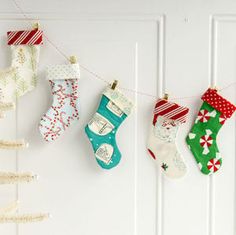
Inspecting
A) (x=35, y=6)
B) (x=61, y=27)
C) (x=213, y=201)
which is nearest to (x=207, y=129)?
(x=213, y=201)

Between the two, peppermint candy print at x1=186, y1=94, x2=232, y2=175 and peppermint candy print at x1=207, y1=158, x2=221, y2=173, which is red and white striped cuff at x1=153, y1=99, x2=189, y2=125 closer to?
peppermint candy print at x1=186, y1=94, x2=232, y2=175

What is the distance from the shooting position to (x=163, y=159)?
1.61 metres

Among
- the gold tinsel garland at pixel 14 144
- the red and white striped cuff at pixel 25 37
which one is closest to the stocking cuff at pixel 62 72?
the red and white striped cuff at pixel 25 37

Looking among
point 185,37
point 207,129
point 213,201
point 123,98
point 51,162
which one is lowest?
point 213,201

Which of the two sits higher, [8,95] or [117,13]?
[117,13]

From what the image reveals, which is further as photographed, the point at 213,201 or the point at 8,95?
the point at 213,201

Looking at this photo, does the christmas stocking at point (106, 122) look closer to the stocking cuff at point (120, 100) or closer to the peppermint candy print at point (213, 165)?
the stocking cuff at point (120, 100)

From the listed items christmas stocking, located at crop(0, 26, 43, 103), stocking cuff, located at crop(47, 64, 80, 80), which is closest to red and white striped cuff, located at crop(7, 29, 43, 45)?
christmas stocking, located at crop(0, 26, 43, 103)

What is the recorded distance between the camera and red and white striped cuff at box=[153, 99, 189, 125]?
1562 mm

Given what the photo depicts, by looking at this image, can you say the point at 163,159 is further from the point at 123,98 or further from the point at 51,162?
the point at 51,162

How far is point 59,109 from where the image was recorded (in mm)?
1555

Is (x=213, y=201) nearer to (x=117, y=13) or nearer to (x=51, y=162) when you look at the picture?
(x=51, y=162)

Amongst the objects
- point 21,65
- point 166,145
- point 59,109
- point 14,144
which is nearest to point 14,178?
point 14,144

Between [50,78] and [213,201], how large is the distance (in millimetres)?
772
